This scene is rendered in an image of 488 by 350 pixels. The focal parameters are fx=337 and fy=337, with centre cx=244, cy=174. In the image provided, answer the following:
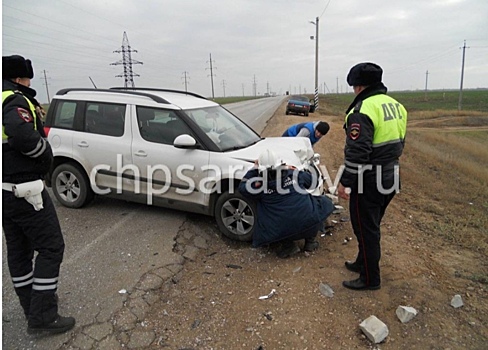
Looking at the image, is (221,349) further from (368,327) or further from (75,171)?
(75,171)

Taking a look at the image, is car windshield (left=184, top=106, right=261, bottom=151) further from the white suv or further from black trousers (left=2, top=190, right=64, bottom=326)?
black trousers (left=2, top=190, right=64, bottom=326)

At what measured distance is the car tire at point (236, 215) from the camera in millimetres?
4117

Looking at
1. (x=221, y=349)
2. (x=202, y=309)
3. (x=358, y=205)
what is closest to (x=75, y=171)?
(x=202, y=309)

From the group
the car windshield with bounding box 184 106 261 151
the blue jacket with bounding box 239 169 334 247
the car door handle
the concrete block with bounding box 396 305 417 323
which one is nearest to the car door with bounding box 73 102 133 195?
the car door handle

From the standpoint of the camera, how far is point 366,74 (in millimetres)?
2969

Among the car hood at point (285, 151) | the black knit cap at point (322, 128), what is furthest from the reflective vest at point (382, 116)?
the black knit cap at point (322, 128)

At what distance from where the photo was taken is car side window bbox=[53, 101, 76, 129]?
5.20 m

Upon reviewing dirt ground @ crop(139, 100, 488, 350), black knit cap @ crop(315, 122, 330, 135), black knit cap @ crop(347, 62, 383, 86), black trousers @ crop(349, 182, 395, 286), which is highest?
black knit cap @ crop(347, 62, 383, 86)

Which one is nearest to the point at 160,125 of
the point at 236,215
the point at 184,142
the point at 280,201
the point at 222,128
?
the point at 184,142

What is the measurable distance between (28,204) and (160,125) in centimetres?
237

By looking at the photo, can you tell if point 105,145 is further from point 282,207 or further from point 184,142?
point 282,207

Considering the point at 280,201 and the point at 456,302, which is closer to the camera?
the point at 456,302

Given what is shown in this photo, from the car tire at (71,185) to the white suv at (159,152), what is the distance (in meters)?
0.02

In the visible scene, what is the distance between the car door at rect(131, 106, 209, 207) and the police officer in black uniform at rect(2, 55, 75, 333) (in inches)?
74.5
